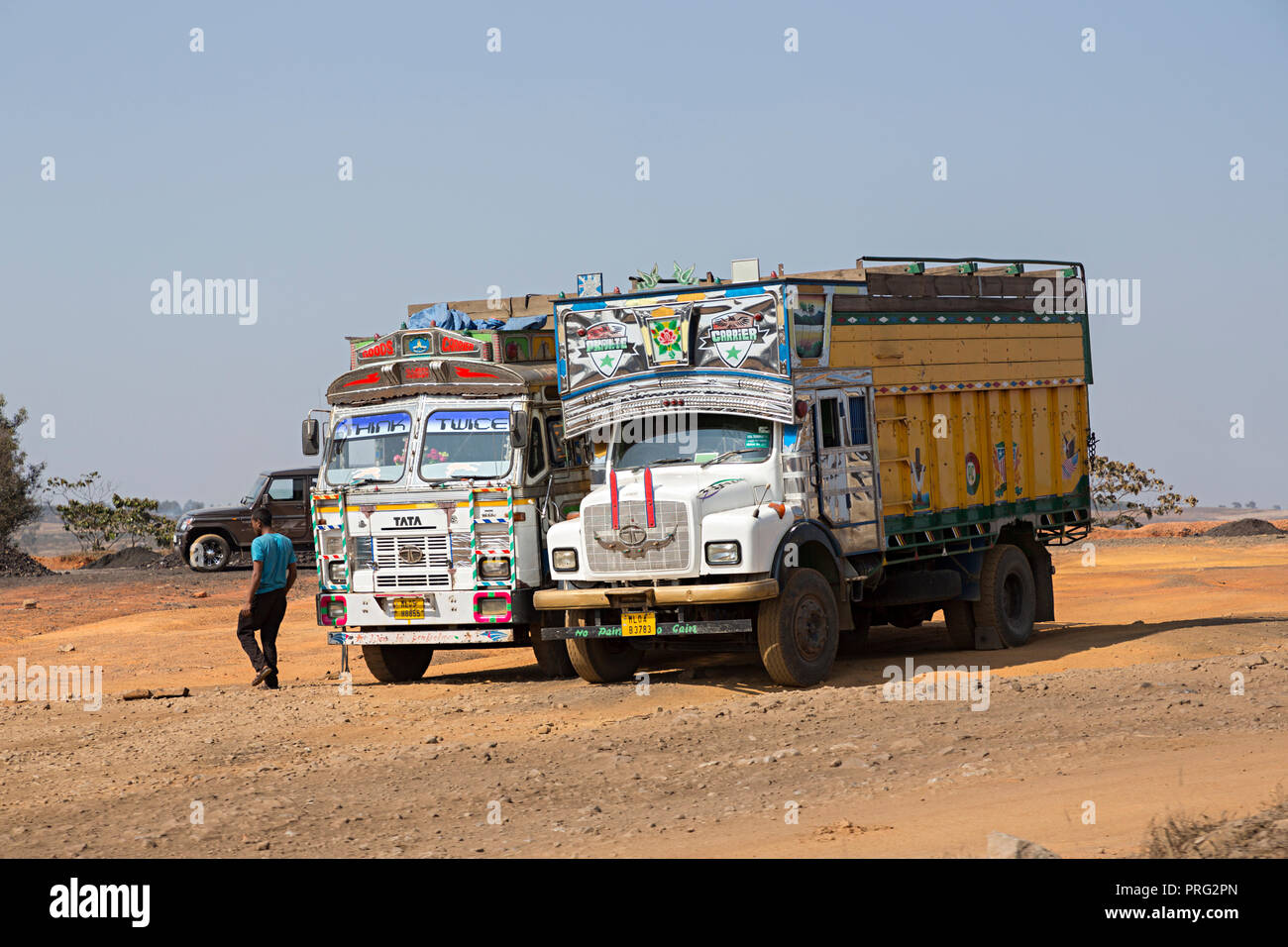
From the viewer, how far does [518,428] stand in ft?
49.5

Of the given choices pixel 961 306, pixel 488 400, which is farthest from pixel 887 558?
pixel 488 400

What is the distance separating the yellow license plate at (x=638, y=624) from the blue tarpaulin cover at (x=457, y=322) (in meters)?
3.83

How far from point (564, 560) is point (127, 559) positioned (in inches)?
1309

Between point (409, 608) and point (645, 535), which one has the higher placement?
point (645, 535)

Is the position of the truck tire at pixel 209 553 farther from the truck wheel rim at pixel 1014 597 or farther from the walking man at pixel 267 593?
the truck wheel rim at pixel 1014 597

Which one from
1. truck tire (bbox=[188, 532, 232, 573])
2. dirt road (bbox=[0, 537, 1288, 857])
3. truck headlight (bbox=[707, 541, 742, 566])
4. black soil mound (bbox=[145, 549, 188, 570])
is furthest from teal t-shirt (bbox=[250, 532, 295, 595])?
black soil mound (bbox=[145, 549, 188, 570])

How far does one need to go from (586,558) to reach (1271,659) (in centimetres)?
624

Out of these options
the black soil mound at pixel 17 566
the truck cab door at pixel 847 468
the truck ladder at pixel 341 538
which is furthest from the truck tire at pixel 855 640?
the black soil mound at pixel 17 566

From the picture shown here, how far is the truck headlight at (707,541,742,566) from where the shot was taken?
13.6 meters

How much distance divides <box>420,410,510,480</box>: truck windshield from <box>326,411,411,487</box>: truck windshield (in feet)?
0.95

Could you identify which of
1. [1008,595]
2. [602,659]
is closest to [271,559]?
[602,659]

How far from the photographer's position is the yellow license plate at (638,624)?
13969 millimetres

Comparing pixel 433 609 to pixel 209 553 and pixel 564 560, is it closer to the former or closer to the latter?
pixel 564 560

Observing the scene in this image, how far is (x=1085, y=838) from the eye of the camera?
791 centimetres
